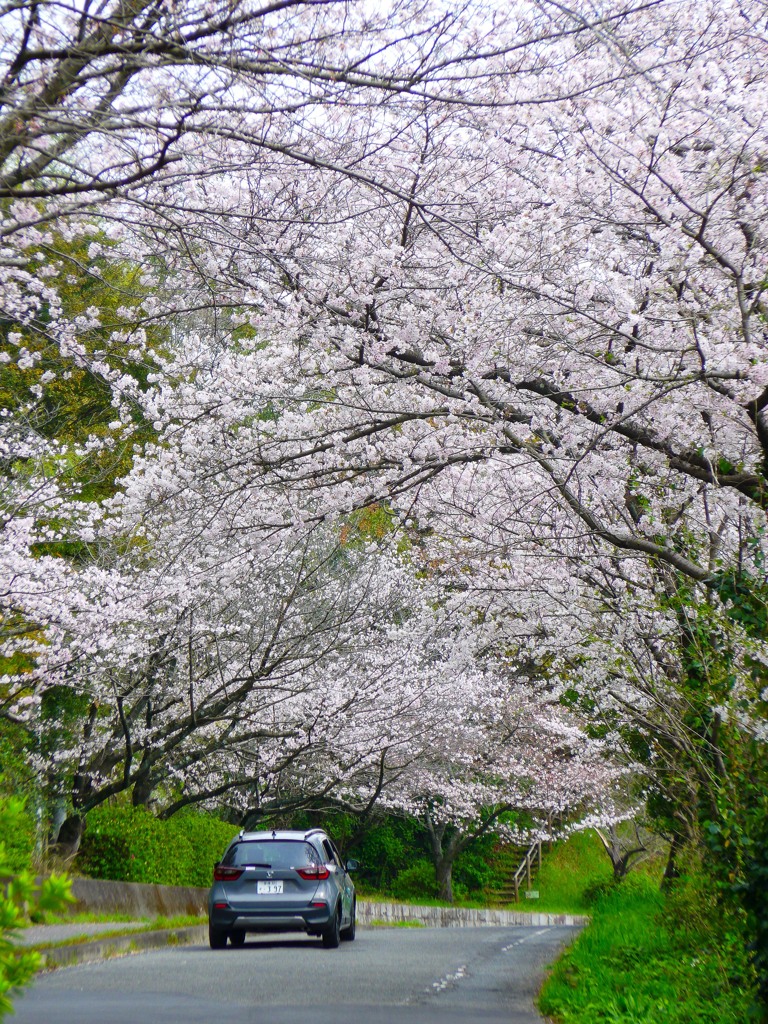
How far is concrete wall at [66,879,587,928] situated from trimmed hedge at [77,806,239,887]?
0.47 m

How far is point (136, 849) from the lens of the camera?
56.3 feet

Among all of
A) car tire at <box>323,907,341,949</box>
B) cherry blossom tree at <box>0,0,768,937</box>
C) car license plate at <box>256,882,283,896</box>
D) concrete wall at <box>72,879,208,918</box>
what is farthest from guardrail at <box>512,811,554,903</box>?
cherry blossom tree at <box>0,0,768,937</box>

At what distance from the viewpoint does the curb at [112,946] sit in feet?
33.1

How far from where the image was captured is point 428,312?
9.54m

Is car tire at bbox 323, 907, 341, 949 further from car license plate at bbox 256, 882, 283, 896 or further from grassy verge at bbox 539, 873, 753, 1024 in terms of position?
grassy verge at bbox 539, 873, 753, 1024

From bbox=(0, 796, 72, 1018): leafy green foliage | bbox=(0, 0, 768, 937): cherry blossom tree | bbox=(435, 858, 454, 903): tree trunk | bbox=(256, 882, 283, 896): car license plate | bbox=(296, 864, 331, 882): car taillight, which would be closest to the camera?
bbox=(0, 796, 72, 1018): leafy green foliage

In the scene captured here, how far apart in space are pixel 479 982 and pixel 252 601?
9.75m

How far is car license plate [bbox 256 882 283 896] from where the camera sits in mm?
13203

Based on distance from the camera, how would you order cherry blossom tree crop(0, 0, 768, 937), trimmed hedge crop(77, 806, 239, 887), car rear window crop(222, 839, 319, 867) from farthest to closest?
trimmed hedge crop(77, 806, 239, 887) → car rear window crop(222, 839, 319, 867) → cherry blossom tree crop(0, 0, 768, 937)

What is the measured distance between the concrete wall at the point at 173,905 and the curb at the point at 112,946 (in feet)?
3.72

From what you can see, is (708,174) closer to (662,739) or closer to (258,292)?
(258,292)

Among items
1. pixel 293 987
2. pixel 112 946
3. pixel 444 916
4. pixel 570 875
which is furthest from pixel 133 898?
pixel 570 875

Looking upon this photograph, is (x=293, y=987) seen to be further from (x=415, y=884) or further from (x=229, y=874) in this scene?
(x=415, y=884)

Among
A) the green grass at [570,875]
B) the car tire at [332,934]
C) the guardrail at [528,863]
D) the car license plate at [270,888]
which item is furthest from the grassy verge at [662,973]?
the green grass at [570,875]
